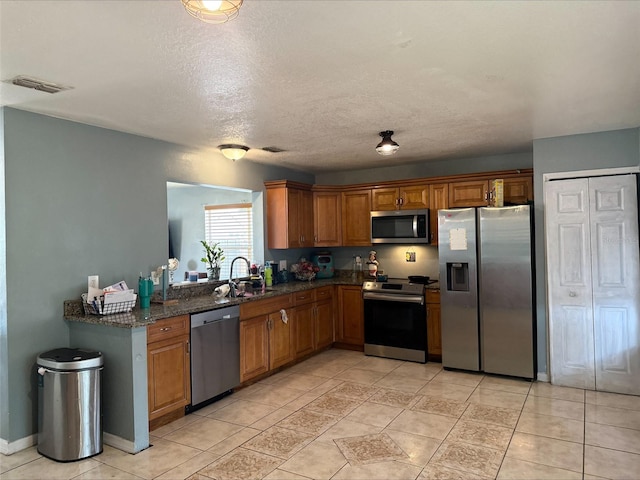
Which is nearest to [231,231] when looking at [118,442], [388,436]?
[118,442]

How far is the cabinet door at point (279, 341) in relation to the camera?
4551 millimetres

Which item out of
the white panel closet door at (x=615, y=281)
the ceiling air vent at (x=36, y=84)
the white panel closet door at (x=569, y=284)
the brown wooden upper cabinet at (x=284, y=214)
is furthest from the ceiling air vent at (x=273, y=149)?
the white panel closet door at (x=615, y=281)

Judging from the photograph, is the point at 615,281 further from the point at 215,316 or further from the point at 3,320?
the point at 3,320

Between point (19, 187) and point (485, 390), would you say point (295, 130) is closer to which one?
point (19, 187)

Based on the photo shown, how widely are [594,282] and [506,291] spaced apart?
76 centimetres

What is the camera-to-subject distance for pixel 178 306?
3.70 meters

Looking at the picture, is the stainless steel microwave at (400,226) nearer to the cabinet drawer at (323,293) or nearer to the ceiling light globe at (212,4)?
the cabinet drawer at (323,293)

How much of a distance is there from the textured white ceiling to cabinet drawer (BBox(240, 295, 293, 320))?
5.36ft

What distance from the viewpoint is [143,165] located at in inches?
155

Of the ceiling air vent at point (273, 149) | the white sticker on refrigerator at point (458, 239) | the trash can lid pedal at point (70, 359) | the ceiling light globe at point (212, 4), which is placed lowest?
the trash can lid pedal at point (70, 359)

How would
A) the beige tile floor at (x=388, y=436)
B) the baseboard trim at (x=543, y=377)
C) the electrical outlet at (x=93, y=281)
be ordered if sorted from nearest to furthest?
1. the beige tile floor at (x=388, y=436)
2. the electrical outlet at (x=93, y=281)
3. the baseboard trim at (x=543, y=377)

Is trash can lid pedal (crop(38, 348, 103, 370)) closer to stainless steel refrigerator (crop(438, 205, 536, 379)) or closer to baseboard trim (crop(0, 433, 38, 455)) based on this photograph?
baseboard trim (crop(0, 433, 38, 455))

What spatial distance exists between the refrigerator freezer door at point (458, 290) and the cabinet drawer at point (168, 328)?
270 cm

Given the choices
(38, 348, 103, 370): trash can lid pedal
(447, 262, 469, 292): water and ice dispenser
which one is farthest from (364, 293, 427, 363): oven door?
(38, 348, 103, 370): trash can lid pedal
